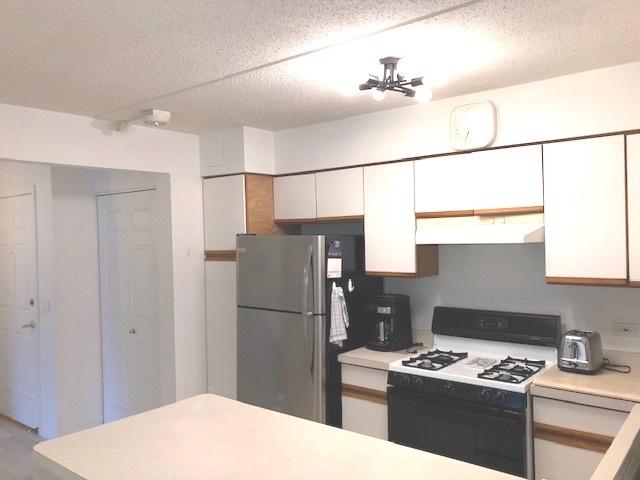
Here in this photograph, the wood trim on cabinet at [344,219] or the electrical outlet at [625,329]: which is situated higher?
the wood trim on cabinet at [344,219]

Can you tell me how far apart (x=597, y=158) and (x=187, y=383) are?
9.61 ft

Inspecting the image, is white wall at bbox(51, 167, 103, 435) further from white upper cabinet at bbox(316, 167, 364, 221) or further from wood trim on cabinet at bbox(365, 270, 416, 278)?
wood trim on cabinet at bbox(365, 270, 416, 278)

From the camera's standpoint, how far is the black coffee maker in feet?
10.7

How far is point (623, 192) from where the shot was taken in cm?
241

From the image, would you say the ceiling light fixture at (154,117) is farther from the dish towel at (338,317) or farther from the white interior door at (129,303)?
the dish towel at (338,317)

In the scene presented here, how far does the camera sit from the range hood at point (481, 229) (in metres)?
2.61

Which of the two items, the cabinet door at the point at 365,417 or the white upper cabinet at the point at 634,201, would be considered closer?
the white upper cabinet at the point at 634,201

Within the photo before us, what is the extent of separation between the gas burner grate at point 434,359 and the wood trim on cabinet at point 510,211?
2.75 ft

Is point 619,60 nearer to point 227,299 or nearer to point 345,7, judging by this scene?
point 345,7

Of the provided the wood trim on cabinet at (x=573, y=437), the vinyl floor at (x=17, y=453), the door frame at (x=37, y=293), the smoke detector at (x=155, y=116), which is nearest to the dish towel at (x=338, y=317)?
the wood trim on cabinet at (x=573, y=437)

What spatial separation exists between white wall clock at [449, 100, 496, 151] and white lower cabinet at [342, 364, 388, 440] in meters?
1.35

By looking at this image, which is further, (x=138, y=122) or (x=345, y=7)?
(x=138, y=122)

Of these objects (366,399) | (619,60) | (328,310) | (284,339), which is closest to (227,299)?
(284,339)

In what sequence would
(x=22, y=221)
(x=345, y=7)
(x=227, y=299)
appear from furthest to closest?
1. (x=22, y=221)
2. (x=227, y=299)
3. (x=345, y=7)
